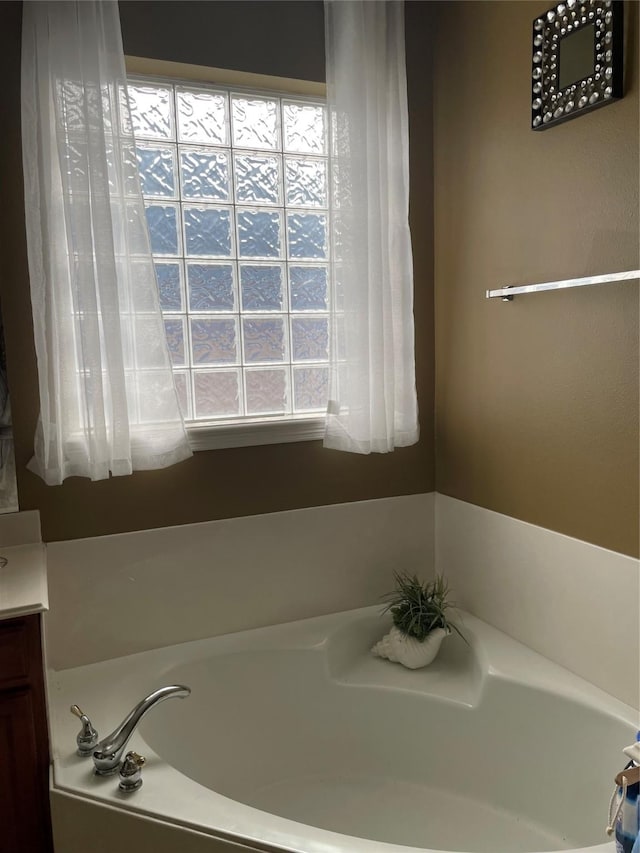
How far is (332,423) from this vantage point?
2203 millimetres

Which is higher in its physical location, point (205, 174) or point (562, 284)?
point (205, 174)

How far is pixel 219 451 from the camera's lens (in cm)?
216

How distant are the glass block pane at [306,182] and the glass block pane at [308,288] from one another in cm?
22

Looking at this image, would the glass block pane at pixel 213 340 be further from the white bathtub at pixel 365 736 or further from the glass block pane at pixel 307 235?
the white bathtub at pixel 365 736

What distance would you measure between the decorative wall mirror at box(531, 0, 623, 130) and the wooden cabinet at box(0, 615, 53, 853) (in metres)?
1.80

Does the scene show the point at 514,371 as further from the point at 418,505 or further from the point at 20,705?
the point at 20,705

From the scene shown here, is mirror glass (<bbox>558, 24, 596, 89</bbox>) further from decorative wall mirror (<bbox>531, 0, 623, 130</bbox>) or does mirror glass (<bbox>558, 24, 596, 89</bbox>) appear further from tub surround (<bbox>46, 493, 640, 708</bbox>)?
tub surround (<bbox>46, 493, 640, 708</bbox>)

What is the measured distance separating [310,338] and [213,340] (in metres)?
0.34

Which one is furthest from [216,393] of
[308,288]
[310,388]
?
[308,288]

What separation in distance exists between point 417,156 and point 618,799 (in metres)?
1.98

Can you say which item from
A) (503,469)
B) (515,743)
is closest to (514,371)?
(503,469)

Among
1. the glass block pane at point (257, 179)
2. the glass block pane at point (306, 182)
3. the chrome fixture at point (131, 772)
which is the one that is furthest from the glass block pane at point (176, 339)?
the chrome fixture at point (131, 772)

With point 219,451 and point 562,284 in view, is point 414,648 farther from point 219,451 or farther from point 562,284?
point 562,284

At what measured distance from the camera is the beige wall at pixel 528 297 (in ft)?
5.46
